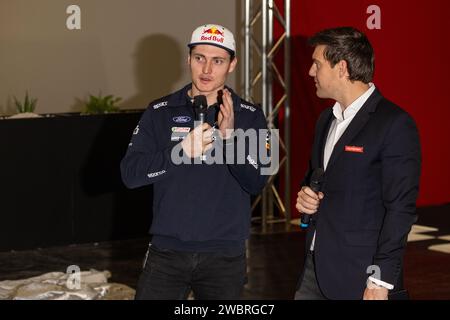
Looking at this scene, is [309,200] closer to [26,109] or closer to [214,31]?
[214,31]

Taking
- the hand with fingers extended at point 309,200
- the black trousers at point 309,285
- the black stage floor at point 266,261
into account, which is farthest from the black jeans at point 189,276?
the black stage floor at point 266,261

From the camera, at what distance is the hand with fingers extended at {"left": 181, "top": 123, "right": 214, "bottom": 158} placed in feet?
11.9

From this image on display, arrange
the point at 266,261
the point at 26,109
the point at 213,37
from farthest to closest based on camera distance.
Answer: the point at 26,109 < the point at 266,261 < the point at 213,37

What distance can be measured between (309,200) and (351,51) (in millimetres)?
584

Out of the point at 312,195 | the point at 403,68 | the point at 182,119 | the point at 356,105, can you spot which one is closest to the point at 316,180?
the point at 312,195

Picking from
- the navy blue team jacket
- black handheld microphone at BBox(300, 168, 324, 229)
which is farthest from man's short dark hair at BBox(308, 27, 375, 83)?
the navy blue team jacket

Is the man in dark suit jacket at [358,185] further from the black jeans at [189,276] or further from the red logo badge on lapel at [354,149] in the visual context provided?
the black jeans at [189,276]

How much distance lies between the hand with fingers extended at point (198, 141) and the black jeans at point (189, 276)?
0.48m

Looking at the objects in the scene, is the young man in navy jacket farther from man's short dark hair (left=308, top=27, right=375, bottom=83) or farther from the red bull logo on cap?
man's short dark hair (left=308, top=27, right=375, bottom=83)

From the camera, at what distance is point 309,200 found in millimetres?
3783

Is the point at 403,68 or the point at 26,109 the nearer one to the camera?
the point at 26,109

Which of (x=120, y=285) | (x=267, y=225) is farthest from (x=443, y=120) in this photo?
(x=120, y=285)

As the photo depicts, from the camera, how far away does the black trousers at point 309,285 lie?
3.90m

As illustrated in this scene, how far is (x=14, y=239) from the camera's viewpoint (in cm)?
831
